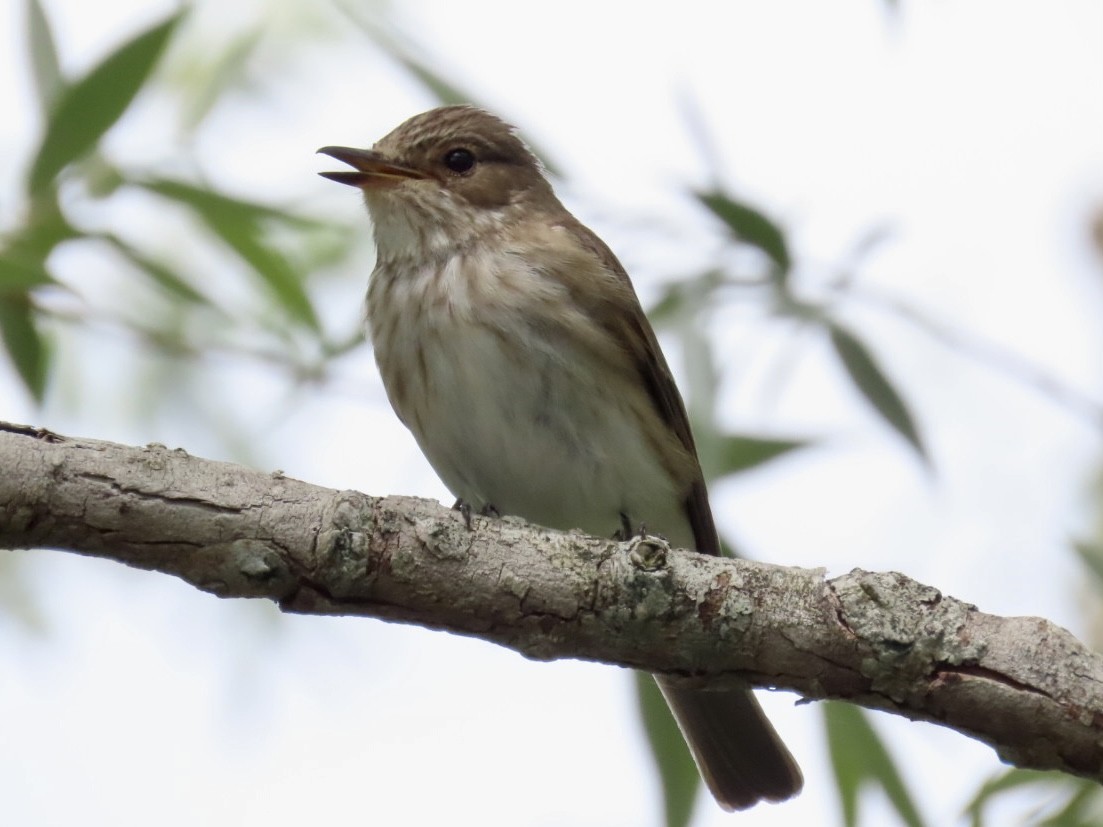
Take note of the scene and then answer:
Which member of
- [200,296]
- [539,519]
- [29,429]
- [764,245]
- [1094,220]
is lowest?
[29,429]

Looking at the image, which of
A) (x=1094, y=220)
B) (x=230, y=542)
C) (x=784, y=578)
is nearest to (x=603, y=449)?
(x=784, y=578)

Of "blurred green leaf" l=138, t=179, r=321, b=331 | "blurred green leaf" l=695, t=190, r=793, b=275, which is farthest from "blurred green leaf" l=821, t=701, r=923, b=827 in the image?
"blurred green leaf" l=138, t=179, r=321, b=331

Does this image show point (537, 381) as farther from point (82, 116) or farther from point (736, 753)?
point (82, 116)

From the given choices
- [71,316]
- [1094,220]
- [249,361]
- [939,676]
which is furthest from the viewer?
[1094,220]

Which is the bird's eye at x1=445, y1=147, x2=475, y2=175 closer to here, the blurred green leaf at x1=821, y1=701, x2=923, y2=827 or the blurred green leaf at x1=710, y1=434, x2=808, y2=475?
the blurred green leaf at x1=710, y1=434, x2=808, y2=475

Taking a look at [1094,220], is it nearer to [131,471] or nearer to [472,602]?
[472,602]

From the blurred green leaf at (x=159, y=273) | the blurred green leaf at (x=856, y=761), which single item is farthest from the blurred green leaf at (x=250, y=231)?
the blurred green leaf at (x=856, y=761)

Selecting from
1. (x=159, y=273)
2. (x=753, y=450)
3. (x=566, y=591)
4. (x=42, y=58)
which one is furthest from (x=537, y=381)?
(x=42, y=58)

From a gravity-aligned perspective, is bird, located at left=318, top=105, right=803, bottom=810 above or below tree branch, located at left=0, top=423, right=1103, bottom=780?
above
